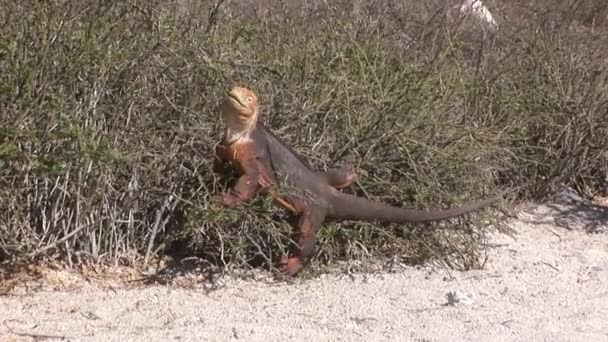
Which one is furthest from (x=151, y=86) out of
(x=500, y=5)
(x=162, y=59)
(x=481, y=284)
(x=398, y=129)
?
(x=500, y=5)

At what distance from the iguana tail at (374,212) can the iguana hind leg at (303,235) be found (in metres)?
0.10

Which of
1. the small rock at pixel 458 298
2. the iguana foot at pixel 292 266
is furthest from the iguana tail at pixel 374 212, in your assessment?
the small rock at pixel 458 298

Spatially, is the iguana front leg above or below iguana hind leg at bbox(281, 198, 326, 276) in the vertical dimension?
above

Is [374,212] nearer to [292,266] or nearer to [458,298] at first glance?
[292,266]

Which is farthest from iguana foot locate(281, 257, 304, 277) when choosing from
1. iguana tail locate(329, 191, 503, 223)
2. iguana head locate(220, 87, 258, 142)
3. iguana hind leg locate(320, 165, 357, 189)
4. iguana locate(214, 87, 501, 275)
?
iguana head locate(220, 87, 258, 142)

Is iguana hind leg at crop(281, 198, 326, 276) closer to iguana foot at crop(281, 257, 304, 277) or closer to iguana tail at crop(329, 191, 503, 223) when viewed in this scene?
iguana foot at crop(281, 257, 304, 277)

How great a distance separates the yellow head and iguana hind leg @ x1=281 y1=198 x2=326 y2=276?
542 millimetres

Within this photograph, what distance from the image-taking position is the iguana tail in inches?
259

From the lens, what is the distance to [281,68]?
718 centimetres

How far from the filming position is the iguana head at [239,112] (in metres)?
6.10

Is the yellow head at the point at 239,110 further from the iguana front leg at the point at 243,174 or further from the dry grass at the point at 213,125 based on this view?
the dry grass at the point at 213,125

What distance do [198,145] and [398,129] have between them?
120 cm

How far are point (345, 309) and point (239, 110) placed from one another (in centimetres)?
113

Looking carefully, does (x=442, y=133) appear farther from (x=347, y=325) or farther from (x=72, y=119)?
(x=72, y=119)
